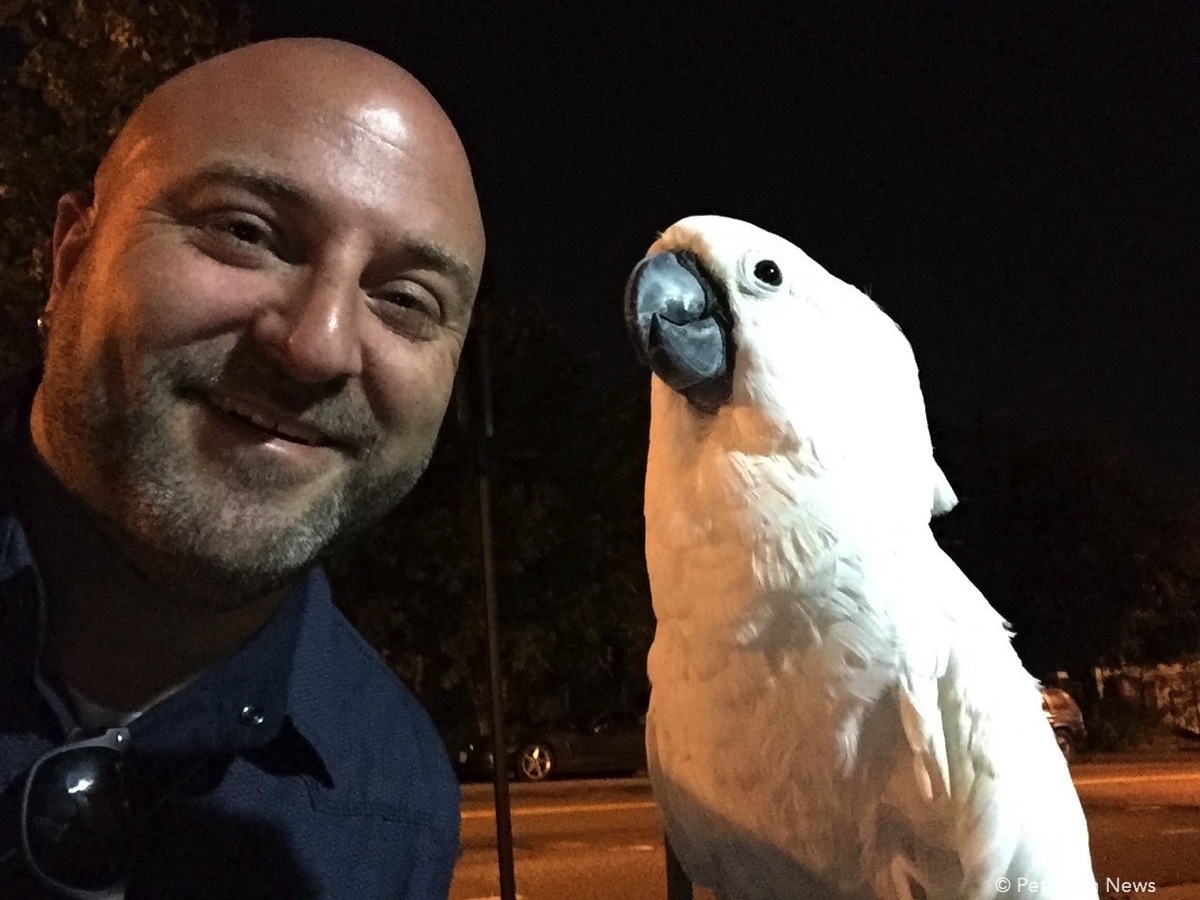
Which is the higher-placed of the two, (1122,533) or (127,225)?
(127,225)

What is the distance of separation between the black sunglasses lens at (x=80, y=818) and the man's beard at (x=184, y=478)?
0.18m

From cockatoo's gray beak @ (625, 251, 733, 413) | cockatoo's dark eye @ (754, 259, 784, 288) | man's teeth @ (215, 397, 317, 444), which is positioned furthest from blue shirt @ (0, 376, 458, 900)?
cockatoo's dark eye @ (754, 259, 784, 288)

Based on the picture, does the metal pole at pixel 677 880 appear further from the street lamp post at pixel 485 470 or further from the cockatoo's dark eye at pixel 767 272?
the street lamp post at pixel 485 470

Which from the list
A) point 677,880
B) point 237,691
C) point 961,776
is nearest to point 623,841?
point 677,880

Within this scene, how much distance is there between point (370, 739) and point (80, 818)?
0.37 metres

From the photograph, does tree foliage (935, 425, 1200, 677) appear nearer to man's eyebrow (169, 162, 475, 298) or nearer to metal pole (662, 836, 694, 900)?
metal pole (662, 836, 694, 900)

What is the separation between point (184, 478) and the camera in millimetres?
976

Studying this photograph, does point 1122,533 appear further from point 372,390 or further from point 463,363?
point 372,390

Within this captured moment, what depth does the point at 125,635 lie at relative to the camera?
1057 mm

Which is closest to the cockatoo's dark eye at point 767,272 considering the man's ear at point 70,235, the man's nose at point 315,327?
the man's nose at point 315,327

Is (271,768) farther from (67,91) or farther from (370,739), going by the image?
(67,91)

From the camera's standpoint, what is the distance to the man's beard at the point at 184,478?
0.97 meters

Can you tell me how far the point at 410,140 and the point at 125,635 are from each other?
24.0 inches

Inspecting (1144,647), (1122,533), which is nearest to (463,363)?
(1122,533)
